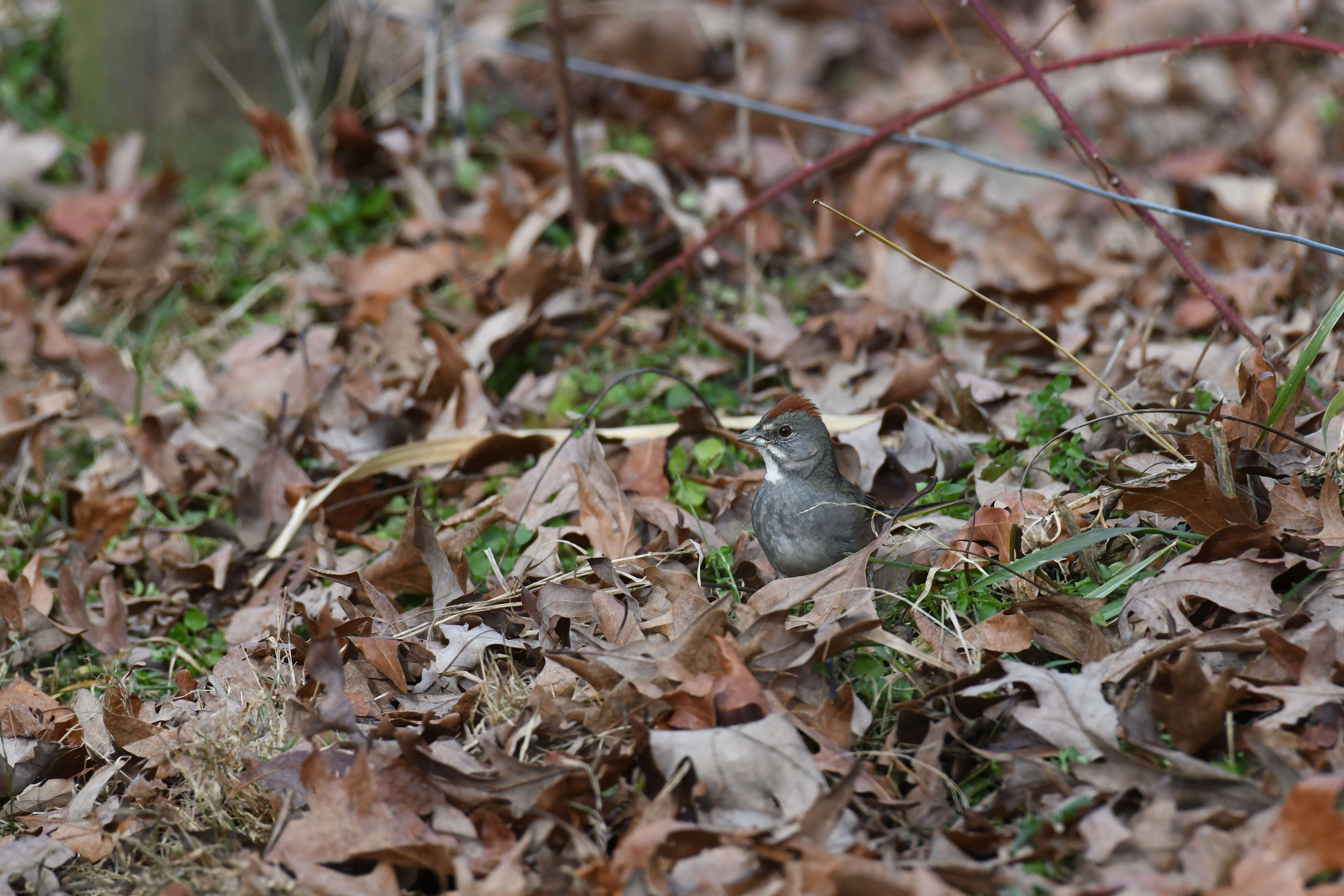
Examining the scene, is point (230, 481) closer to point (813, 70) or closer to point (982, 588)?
point (982, 588)

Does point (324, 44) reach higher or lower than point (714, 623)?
higher

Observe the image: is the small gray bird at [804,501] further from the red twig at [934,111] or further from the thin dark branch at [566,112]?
the thin dark branch at [566,112]

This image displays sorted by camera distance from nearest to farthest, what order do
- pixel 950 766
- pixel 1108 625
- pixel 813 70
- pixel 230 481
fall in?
1. pixel 950 766
2. pixel 1108 625
3. pixel 230 481
4. pixel 813 70

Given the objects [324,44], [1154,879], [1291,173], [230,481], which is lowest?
[230,481]

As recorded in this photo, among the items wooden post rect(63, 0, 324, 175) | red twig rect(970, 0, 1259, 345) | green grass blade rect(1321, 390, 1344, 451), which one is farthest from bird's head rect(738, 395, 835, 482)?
wooden post rect(63, 0, 324, 175)

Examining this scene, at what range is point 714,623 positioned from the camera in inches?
113

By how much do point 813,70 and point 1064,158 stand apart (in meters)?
2.14

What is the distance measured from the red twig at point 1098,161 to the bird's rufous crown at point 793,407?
Answer: 1.28 meters

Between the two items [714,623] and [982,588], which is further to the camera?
[982,588]

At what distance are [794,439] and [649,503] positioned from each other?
0.60 meters

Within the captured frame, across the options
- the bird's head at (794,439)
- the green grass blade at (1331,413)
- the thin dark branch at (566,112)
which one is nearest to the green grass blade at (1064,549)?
the green grass blade at (1331,413)

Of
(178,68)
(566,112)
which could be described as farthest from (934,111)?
(178,68)

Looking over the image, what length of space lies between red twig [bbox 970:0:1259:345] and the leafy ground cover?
8.2 inches

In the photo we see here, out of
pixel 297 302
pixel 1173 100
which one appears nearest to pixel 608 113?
pixel 297 302
